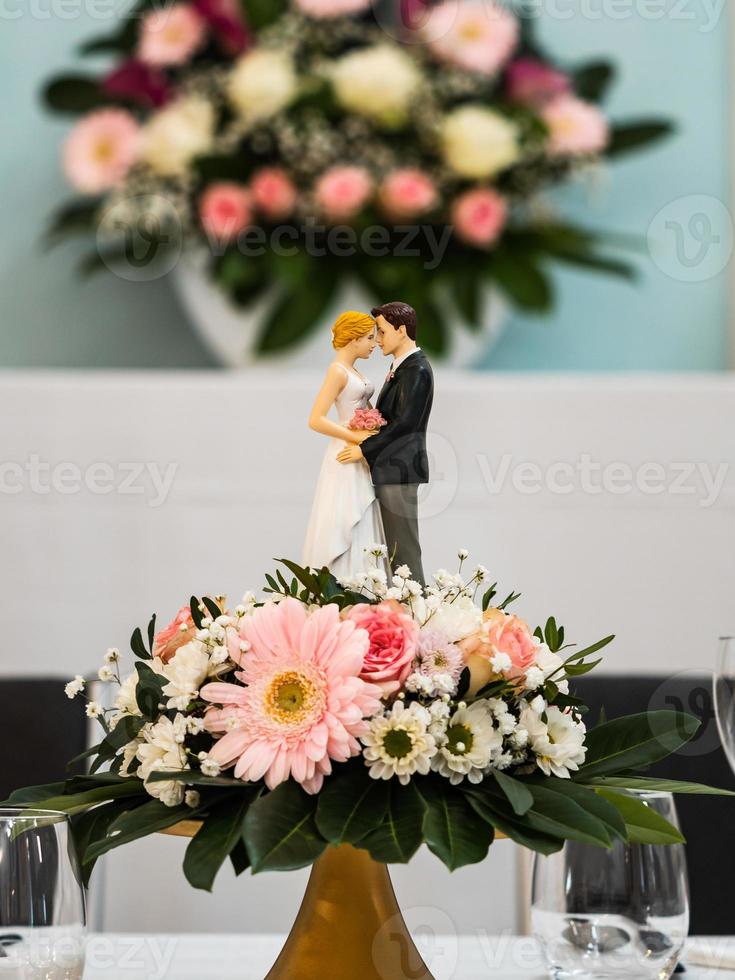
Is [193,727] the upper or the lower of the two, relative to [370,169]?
lower

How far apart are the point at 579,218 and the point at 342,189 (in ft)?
1.43

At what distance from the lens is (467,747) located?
53 cm

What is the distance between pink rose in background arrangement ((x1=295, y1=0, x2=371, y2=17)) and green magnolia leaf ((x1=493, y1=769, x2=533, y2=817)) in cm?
137

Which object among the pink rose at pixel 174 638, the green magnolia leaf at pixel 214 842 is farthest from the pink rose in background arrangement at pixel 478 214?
the green magnolia leaf at pixel 214 842

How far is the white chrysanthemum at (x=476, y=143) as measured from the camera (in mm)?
1623

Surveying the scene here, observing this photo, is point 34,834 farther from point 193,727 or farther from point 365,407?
point 365,407

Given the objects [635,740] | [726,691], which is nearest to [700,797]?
[726,691]

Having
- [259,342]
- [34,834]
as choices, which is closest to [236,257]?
[259,342]

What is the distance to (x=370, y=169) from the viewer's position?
1.66 metres

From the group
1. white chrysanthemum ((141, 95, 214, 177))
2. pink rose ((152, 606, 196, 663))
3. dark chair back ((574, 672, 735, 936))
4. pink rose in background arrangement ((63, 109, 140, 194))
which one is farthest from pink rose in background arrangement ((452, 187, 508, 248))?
pink rose ((152, 606, 196, 663))

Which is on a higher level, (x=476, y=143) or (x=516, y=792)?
(x=476, y=143)

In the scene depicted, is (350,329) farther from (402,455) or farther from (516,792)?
(516,792)

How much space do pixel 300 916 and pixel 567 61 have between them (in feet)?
5.13

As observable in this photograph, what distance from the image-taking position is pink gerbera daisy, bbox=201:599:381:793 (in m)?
0.51
